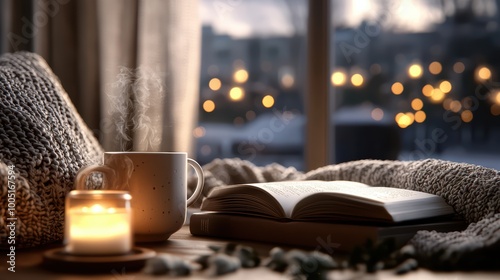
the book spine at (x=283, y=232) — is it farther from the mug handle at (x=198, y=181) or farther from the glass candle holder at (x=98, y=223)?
the glass candle holder at (x=98, y=223)

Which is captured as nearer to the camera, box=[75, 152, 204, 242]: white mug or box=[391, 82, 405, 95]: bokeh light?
box=[75, 152, 204, 242]: white mug

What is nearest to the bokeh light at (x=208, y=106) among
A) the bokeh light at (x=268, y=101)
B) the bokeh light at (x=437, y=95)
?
the bokeh light at (x=268, y=101)

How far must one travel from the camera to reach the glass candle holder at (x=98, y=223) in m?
0.81

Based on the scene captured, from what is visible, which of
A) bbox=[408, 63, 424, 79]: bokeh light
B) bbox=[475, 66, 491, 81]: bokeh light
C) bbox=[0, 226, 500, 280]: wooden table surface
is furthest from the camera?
bbox=[408, 63, 424, 79]: bokeh light

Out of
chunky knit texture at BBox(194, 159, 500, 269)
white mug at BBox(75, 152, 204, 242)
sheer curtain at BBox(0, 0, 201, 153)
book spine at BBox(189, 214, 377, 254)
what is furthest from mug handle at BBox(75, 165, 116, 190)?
sheer curtain at BBox(0, 0, 201, 153)

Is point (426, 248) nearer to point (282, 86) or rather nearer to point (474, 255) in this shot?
point (474, 255)

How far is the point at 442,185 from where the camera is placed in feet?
3.90

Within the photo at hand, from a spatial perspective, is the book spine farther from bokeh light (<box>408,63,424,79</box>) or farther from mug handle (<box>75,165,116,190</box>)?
bokeh light (<box>408,63,424,79</box>)

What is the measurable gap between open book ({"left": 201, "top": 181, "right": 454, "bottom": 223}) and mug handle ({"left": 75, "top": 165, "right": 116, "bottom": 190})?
245mm

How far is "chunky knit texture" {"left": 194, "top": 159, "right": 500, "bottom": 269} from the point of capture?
2.86ft

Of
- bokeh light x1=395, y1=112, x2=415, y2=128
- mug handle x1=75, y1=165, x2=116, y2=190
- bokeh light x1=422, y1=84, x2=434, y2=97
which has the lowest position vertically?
mug handle x1=75, y1=165, x2=116, y2=190

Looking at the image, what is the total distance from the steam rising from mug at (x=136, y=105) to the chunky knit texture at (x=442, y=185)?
1.16 feet

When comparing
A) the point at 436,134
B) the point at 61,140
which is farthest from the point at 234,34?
the point at 61,140

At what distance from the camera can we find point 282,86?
2098 mm
